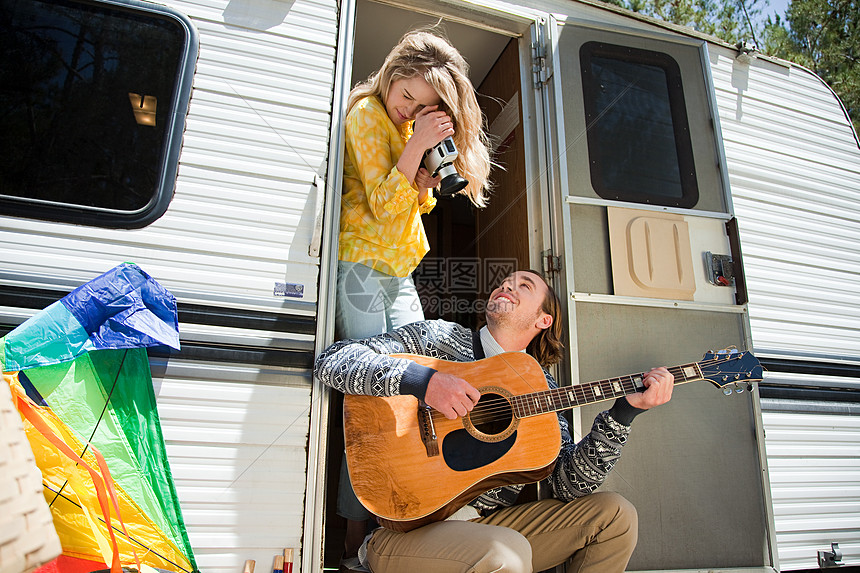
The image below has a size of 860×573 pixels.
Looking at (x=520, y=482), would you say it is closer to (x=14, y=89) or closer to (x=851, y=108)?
(x=14, y=89)

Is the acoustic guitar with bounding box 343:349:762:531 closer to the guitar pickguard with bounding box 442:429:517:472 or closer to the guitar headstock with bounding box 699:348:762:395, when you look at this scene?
the guitar pickguard with bounding box 442:429:517:472

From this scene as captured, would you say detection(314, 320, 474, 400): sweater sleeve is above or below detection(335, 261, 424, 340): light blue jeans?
below

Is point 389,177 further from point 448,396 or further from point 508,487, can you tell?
point 508,487

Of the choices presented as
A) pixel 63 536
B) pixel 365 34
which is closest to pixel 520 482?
pixel 63 536

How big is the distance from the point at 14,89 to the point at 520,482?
2410mm

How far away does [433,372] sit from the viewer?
6.29 feet

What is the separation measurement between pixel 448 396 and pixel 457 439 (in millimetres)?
203

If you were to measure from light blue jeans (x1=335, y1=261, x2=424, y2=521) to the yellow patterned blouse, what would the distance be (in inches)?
1.9

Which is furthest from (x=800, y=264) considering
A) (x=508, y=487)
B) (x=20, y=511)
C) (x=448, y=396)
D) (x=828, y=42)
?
(x=828, y=42)

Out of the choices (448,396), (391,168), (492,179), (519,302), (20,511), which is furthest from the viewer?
(492,179)

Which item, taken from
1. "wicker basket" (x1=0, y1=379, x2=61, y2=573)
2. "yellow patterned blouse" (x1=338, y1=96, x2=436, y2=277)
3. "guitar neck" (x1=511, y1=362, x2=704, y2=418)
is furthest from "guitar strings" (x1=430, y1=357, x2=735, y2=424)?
"wicker basket" (x1=0, y1=379, x2=61, y2=573)

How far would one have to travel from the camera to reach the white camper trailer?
1.93m

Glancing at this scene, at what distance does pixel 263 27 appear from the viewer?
7.87 ft

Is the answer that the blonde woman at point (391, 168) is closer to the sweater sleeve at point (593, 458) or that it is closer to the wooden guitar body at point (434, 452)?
the wooden guitar body at point (434, 452)
